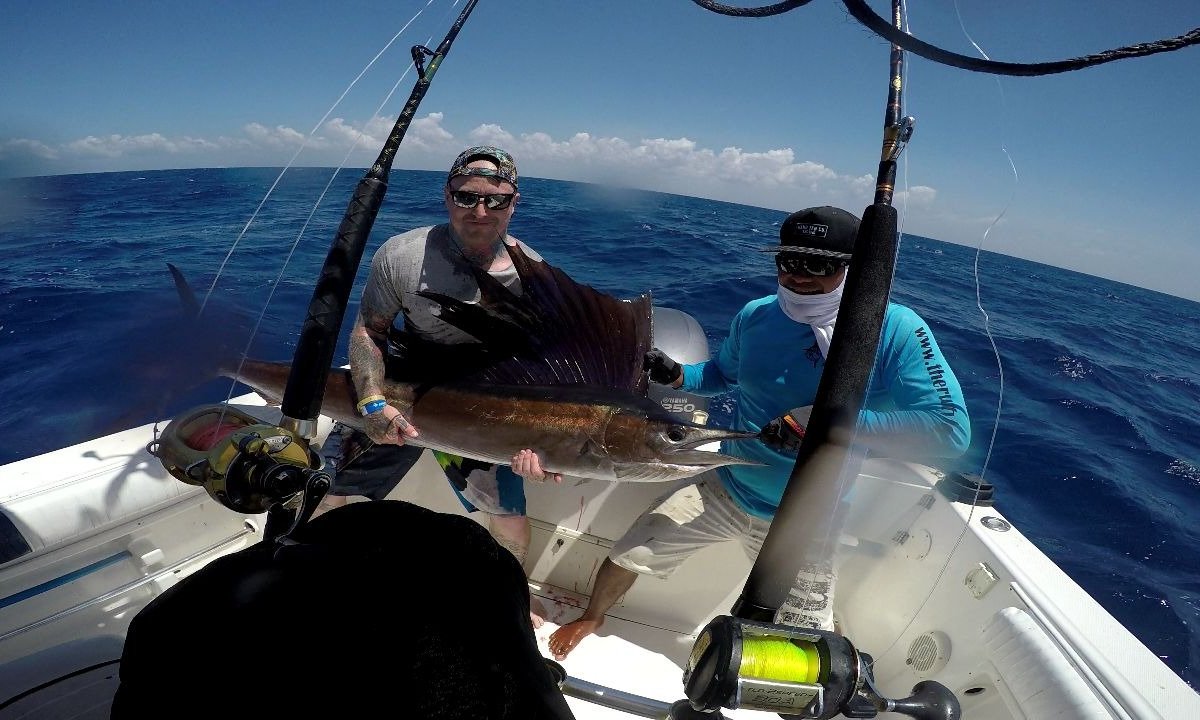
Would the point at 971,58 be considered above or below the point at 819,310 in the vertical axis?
above

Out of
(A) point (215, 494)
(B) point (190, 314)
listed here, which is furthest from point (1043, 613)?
(B) point (190, 314)

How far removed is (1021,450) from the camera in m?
5.09

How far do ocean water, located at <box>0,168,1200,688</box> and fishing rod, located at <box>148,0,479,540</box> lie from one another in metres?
0.26

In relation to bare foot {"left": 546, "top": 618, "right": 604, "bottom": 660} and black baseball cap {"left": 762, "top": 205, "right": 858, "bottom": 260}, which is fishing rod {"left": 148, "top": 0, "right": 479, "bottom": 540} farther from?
bare foot {"left": 546, "top": 618, "right": 604, "bottom": 660}

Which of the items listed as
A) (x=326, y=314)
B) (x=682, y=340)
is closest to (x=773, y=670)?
(x=326, y=314)

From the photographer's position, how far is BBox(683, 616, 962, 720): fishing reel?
976 mm

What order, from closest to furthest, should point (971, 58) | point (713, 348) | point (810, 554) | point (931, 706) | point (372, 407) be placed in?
point (971, 58)
point (810, 554)
point (931, 706)
point (372, 407)
point (713, 348)

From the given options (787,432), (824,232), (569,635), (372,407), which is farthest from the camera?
(569,635)

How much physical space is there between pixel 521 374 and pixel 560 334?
0.21 m

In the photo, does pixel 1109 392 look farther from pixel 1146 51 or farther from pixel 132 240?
pixel 132 240

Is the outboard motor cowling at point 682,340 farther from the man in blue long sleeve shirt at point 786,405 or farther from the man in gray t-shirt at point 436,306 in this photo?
the man in gray t-shirt at point 436,306

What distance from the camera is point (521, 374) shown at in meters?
2.14

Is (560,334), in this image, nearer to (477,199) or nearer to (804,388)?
(477,199)

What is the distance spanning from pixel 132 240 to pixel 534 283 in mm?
11955
